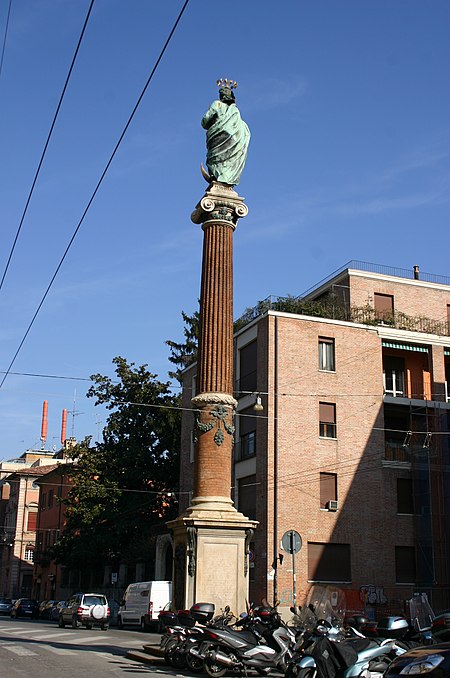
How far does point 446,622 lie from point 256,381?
22.9 meters

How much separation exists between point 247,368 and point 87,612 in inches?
493

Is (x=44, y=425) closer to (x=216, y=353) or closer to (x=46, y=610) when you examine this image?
(x=46, y=610)

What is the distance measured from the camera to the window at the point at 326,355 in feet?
122

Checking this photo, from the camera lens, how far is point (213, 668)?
573 inches

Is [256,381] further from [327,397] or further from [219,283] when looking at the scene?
[219,283]

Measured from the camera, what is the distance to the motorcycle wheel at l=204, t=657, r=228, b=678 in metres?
14.5

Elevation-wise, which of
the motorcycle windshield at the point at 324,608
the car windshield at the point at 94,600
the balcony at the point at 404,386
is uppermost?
the balcony at the point at 404,386

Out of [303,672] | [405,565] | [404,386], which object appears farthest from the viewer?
[404,386]

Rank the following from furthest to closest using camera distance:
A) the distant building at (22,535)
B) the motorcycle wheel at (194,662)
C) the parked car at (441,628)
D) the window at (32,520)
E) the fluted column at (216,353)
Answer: the window at (32,520) → the distant building at (22,535) → the fluted column at (216,353) → the motorcycle wheel at (194,662) → the parked car at (441,628)

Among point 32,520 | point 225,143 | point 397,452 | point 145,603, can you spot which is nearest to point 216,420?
point 225,143

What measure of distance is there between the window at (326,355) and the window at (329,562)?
7715 millimetres

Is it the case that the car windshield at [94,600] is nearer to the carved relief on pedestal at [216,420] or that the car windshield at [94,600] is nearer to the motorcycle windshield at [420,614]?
the carved relief on pedestal at [216,420]

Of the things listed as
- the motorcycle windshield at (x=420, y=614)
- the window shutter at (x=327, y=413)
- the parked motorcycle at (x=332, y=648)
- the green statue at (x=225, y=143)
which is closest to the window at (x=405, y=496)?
the window shutter at (x=327, y=413)

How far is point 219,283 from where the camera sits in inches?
862
